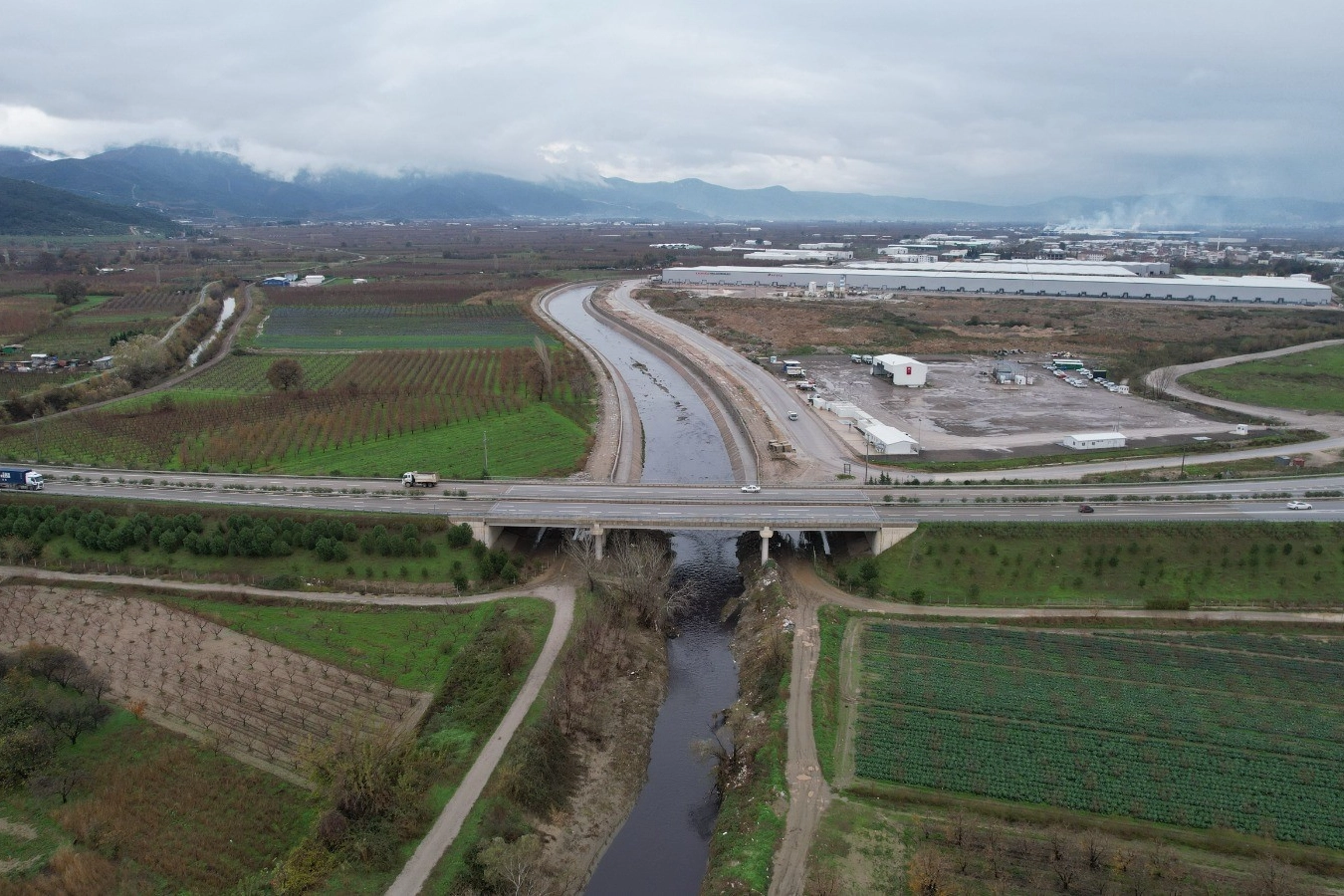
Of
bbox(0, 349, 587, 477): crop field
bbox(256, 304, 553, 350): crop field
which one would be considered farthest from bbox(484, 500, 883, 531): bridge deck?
bbox(256, 304, 553, 350): crop field

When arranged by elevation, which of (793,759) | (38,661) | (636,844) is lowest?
(636,844)

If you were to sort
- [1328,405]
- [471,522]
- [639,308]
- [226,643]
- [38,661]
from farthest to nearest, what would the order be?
[639,308], [1328,405], [471,522], [226,643], [38,661]

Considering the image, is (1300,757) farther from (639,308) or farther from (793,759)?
(639,308)

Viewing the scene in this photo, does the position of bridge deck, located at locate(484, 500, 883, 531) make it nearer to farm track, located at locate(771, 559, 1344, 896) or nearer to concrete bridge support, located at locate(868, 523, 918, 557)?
concrete bridge support, located at locate(868, 523, 918, 557)

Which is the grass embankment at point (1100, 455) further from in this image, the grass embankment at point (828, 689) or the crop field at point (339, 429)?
the crop field at point (339, 429)

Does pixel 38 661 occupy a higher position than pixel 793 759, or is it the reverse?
pixel 38 661

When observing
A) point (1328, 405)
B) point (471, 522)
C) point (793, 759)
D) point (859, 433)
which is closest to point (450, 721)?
point (793, 759)
